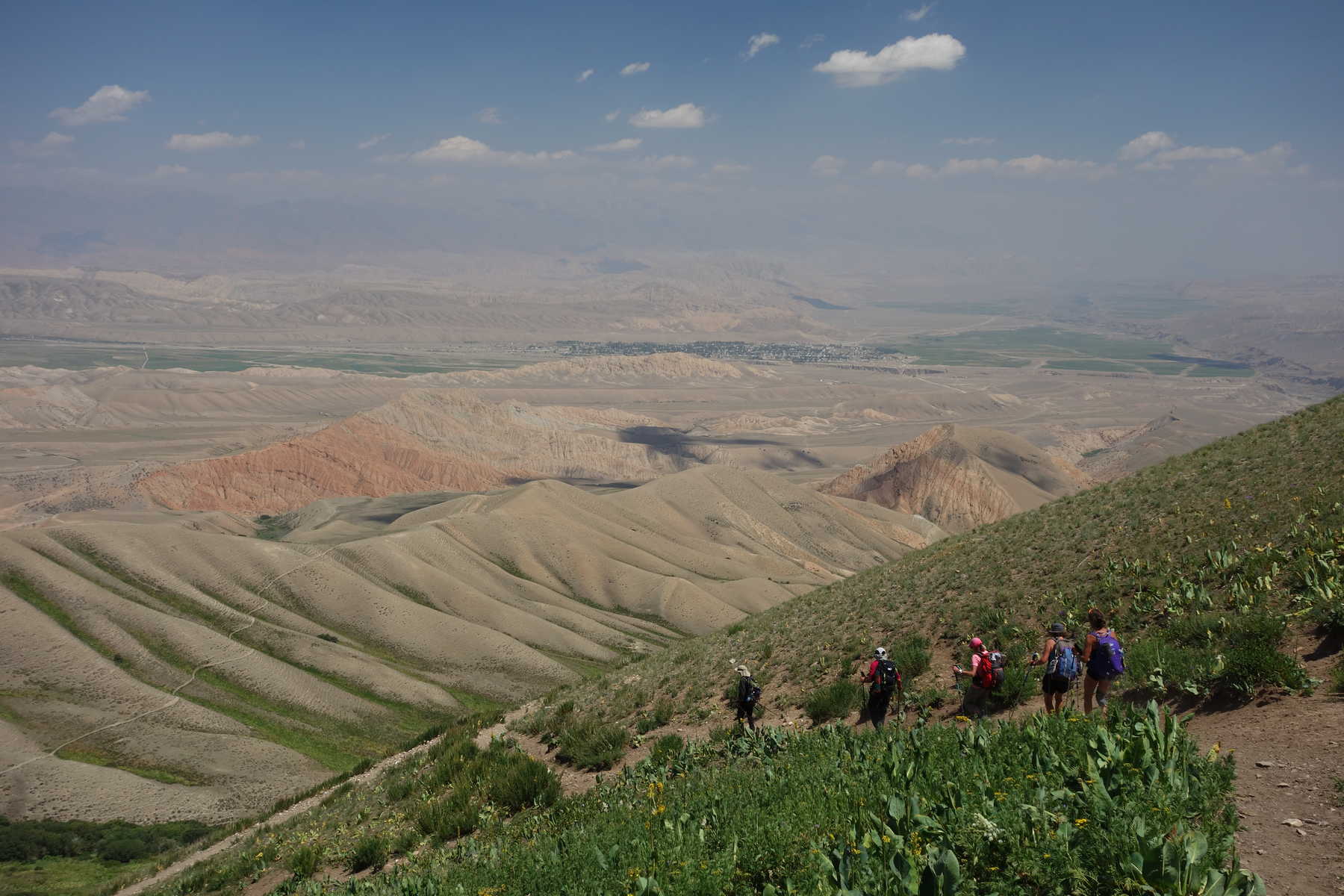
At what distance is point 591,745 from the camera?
584 inches

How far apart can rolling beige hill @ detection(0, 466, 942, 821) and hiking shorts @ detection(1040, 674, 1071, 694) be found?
42.2 meters

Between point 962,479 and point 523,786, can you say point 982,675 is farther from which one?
point 962,479

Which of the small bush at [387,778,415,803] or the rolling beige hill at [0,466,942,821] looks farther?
the rolling beige hill at [0,466,942,821]

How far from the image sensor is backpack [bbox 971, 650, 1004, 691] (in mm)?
11609

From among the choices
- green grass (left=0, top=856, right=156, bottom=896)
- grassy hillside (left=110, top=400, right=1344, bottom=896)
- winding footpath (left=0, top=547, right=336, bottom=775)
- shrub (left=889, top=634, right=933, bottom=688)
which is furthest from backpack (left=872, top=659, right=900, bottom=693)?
winding footpath (left=0, top=547, right=336, bottom=775)

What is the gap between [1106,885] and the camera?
193 inches

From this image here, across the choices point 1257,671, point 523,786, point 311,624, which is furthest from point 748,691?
point 311,624

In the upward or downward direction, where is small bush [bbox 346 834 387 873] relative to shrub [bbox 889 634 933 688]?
downward

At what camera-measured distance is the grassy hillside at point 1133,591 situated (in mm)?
11096

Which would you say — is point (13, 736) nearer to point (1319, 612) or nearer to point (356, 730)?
point (356, 730)

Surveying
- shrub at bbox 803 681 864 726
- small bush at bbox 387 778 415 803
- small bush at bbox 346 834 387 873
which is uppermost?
shrub at bbox 803 681 864 726

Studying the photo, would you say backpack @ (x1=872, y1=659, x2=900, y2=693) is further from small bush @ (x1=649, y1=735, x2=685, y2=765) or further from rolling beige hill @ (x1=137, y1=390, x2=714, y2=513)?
rolling beige hill @ (x1=137, y1=390, x2=714, y2=513)

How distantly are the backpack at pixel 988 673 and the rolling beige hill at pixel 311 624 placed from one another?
134 ft

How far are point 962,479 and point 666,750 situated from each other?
115m
